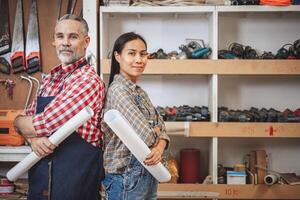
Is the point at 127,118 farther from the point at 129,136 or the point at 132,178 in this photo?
the point at 132,178

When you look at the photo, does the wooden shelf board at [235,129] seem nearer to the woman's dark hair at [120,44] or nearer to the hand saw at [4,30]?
the woman's dark hair at [120,44]

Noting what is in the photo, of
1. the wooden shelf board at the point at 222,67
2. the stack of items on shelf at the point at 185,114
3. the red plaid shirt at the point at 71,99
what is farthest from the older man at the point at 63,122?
the stack of items on shelf at the point at 185,114

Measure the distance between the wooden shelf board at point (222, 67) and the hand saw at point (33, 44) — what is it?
66 centimetres

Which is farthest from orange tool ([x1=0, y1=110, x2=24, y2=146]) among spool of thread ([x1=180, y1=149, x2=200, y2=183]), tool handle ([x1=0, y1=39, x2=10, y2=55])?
spool of thread ([x1=180, y1=149, x2=200, y2=183])

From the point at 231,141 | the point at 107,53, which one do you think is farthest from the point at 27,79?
the point at 231,141

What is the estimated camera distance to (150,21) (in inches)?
136

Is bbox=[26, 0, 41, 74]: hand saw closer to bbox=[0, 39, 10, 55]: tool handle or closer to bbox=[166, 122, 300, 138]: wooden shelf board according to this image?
bbox=[0, 39, 10, 55]: tool handle

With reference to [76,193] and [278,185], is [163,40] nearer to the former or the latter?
[278,185]

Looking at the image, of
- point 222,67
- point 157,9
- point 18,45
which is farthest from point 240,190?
point 18,45

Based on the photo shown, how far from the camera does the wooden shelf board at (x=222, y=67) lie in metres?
2.96

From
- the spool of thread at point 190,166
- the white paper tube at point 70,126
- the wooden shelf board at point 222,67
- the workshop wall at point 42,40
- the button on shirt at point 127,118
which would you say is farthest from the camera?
the workshop wall at point 42,40

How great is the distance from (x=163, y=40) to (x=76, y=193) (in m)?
2.16

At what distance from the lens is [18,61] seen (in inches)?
129

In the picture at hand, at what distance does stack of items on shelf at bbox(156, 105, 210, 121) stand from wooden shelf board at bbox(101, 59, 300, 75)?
0.33 m
